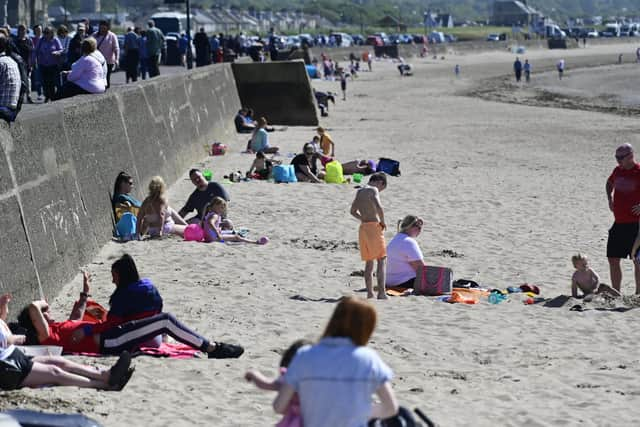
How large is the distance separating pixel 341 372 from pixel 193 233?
891cm

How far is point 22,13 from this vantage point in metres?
84.8

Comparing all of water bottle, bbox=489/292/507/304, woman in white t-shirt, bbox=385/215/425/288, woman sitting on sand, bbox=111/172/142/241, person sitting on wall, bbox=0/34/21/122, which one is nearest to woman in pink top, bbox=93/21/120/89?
woman sitting on sand, bbox=111/172/142/241

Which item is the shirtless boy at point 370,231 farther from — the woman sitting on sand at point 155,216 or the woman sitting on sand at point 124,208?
the woman sitting on sand at point 124,208

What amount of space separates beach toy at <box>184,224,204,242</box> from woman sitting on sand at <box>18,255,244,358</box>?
4947 mm

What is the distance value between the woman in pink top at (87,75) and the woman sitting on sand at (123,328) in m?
6.98

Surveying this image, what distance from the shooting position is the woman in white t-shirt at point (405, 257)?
11938 millimetres

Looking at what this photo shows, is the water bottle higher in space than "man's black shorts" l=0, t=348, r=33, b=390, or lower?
lower

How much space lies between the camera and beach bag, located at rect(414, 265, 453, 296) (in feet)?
38.3

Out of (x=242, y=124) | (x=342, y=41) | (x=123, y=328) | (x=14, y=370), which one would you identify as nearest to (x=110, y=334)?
(x=123, y=328)

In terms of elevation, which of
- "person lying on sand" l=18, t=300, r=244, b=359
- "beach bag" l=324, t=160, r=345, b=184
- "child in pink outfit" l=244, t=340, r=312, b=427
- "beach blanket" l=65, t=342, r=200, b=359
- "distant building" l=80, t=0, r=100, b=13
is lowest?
"distant building" l=80, t=0, r=100, b=13

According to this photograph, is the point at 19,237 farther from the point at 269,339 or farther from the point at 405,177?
the point at 405,177

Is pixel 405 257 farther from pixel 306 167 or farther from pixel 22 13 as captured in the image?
pixel 22 13

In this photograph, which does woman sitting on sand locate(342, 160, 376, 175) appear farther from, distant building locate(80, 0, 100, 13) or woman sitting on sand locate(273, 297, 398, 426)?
distant building locate(80, 0, 100, 13)

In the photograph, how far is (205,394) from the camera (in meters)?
8.01
